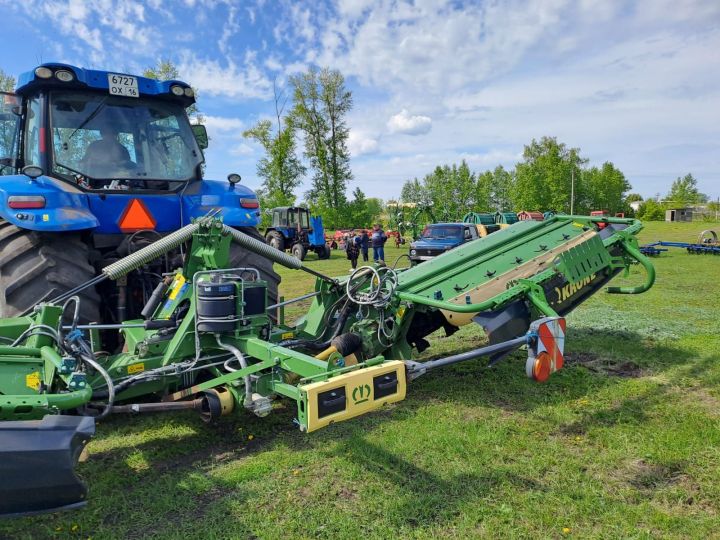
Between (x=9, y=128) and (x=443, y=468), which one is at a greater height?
(x=9, y=128)

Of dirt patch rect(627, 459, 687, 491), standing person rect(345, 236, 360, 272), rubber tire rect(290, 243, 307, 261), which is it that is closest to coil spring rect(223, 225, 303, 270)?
dirt patch rect(627, 459, 687, 491)

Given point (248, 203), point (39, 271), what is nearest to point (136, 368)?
point (39, 271)

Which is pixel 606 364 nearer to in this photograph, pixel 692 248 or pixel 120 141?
pixel 120 141

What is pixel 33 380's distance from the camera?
2.91 metres

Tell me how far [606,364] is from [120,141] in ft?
16.3

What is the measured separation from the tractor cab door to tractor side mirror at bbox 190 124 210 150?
1.47 meters

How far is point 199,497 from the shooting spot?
2.94 metres

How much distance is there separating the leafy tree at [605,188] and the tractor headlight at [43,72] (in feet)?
189

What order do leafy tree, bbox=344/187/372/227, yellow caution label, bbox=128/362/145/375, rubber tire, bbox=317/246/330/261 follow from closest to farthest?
yellow caution label, bbox=128/362/145/375 < rubber tire, bbox=317/246/330/261 < leafy tree, bbox=344/187/372/227

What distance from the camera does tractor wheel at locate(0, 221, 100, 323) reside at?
3631 millimetres

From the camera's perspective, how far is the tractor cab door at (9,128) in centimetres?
459

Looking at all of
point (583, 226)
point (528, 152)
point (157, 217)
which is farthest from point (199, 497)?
point (528, 152)

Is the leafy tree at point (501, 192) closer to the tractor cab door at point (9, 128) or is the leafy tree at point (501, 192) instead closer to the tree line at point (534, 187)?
the tree line at point (534, 187)

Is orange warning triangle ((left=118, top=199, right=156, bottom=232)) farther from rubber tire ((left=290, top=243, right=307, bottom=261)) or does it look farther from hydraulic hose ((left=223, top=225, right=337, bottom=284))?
rubber tire ((left=290, top=243, right=307, bottom=261))
